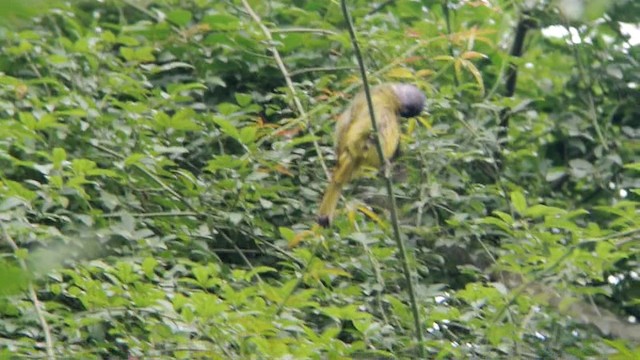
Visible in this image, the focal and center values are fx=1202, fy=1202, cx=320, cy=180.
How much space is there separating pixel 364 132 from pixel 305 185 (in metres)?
0.70

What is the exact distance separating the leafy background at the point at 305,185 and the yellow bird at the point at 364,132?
0.20ft

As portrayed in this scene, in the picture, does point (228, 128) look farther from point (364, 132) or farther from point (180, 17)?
point (180, 17)

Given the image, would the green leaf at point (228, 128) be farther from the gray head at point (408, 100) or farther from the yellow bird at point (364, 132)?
the gray head at point (408, 100)

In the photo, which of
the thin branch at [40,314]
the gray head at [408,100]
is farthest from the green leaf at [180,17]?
the thin branch at [40,314]

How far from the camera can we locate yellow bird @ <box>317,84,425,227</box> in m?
3.78

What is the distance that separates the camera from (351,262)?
3914mm

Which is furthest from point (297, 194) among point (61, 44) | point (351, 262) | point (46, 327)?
point (46, 327)

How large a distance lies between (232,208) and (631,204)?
59.0 inches

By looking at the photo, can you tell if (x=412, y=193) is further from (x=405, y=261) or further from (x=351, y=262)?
(x=405, y=261)

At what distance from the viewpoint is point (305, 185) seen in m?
4.44

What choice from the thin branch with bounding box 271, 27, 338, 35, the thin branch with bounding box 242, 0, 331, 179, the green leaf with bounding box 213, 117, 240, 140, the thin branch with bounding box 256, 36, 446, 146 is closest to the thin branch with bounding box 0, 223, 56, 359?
the green leaf with bounding box 213, 117, 240, 140

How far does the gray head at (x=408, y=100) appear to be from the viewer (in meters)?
4.00

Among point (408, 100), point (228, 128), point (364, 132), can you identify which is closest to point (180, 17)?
point (228, 128)

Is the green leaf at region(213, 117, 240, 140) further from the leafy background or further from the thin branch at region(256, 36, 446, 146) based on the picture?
the thin branch at region(256, 36, 446, 146)
